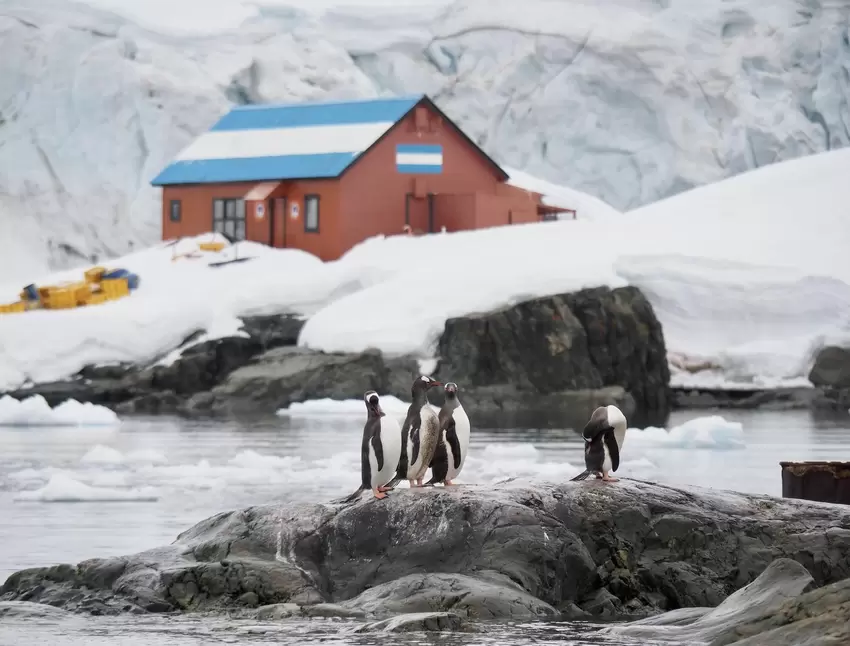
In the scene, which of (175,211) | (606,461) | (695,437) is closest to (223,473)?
(695,437)

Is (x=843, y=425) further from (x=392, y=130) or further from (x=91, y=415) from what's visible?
(x=392, y=130)

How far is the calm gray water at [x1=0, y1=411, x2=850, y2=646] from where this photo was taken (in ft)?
43.0

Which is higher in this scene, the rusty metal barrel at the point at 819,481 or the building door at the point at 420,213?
the building door at the point at 420,213

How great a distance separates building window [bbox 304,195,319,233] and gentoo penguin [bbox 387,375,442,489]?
37408 millimetres

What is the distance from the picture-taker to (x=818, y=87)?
229ft

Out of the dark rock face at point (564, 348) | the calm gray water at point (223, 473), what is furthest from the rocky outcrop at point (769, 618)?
the dark rock face at point (564, 348)

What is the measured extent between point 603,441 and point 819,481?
2.76 m

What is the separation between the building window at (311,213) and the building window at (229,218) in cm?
227

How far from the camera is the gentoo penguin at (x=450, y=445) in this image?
15391mm

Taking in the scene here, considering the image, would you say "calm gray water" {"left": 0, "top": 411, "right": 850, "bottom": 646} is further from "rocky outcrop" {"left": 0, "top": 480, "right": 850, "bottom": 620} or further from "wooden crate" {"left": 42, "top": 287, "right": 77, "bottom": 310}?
"wooden crate" {"left": 42, "top": 287, "right": 77, "bottom": 310}

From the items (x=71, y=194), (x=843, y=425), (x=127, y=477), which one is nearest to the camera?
(x=127, y=477)

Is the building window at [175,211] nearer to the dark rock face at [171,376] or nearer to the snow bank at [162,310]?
the snow bank at [162,310]

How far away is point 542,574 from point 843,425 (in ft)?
76.9

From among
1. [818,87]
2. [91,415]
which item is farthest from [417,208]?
[818,87]
